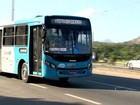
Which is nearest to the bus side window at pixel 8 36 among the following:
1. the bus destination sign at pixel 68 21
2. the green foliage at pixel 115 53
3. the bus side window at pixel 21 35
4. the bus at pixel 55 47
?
the bus side window at pixel 21 35

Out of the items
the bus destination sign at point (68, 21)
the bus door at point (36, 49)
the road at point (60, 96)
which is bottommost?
the road at point (60, 96)

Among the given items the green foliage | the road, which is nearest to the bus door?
the road

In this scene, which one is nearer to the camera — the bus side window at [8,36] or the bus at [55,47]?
the bus at [55,47]

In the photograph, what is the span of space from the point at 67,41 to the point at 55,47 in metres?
0.63

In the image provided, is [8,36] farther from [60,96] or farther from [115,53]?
[115,53]

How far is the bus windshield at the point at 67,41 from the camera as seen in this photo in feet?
60.1

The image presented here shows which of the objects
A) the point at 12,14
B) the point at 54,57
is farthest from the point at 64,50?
the point at 12,14

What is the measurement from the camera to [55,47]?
60.1 ft

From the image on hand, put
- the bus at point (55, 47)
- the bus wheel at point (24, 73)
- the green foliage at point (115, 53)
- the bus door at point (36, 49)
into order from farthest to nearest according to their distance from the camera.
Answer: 1. the green foliage at point (115, 53)
2. the bus wheel at point (24, 73)
3. the bus door at point (36, 49)
4. the bus at point (55, 47)

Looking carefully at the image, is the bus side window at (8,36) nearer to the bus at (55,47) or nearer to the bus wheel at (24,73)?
the bus at (55,47)

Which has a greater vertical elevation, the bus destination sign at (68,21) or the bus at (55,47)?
the bus destination sign at (68,21)

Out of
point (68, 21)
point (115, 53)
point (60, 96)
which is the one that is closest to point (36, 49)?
point (68, 21)

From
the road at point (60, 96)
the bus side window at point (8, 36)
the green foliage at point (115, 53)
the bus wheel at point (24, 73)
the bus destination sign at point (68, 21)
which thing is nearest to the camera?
the road at point (60, 96)

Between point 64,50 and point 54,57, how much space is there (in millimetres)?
546
